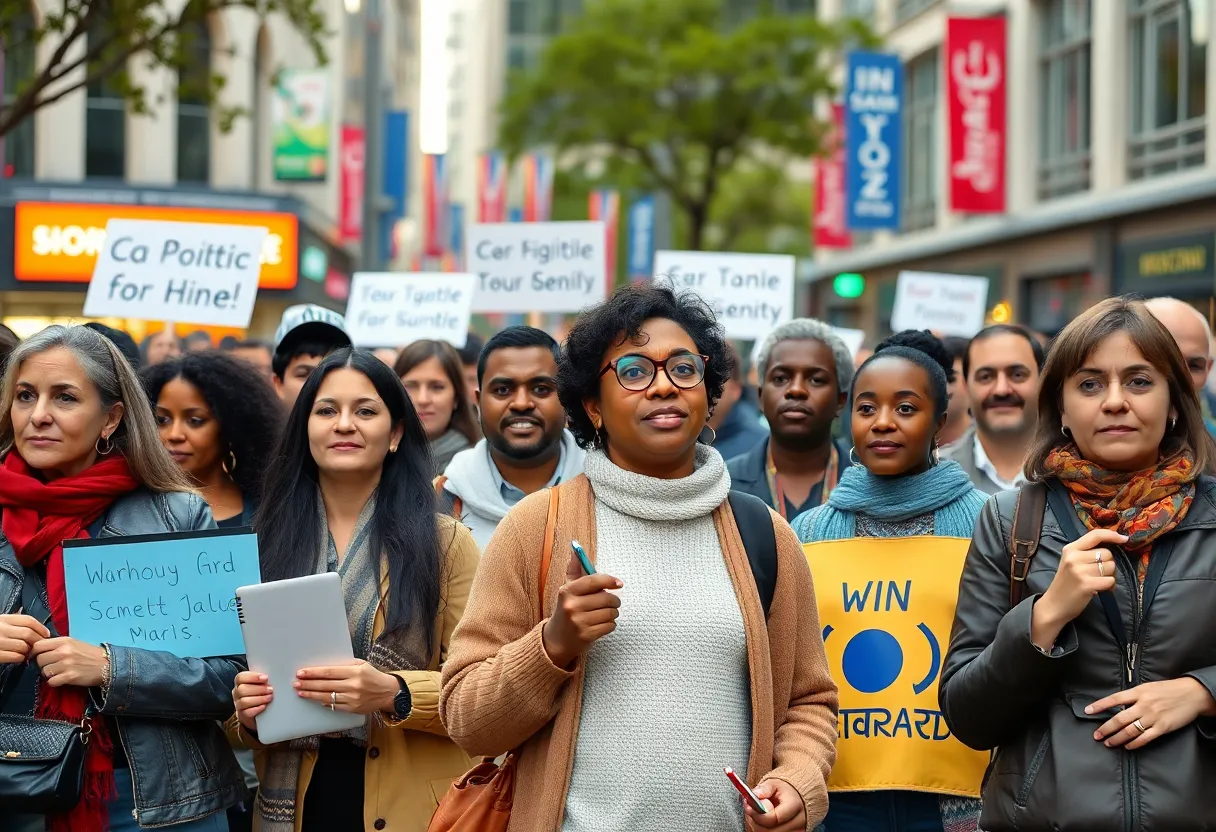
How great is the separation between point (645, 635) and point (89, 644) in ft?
4.81

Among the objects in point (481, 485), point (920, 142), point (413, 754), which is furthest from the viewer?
point (920, 142)

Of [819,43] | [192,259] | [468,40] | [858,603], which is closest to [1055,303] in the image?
[819,43]

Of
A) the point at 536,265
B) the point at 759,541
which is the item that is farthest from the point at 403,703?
the point at 536,265

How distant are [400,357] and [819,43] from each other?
21700 millimetres

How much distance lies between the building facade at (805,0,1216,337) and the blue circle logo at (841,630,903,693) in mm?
13300

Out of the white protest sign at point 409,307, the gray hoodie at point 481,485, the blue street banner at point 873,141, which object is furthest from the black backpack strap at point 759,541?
the blue street banner at point 873,141

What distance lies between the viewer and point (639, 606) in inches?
129

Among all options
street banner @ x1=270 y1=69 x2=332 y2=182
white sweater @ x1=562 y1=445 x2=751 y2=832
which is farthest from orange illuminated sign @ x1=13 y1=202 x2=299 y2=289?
white sweater @ x1=562 y1=445 x2=751 y2=832

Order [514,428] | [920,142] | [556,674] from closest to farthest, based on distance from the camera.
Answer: [556,674], [514,428], [920,142]

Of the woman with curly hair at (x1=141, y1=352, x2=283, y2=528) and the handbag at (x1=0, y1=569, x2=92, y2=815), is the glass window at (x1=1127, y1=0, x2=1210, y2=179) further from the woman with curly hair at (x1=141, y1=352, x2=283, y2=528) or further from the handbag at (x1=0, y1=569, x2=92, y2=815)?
the handbag at (x1=0, y1=569, x2=92, y2=815)

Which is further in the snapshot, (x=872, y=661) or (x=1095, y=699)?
(x=872, y=661)

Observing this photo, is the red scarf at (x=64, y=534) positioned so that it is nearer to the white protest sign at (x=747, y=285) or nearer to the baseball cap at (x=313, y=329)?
the baseball cap at (x=313, y=329)

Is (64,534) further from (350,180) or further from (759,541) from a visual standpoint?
(350,180)

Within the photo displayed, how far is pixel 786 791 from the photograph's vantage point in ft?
10.5
